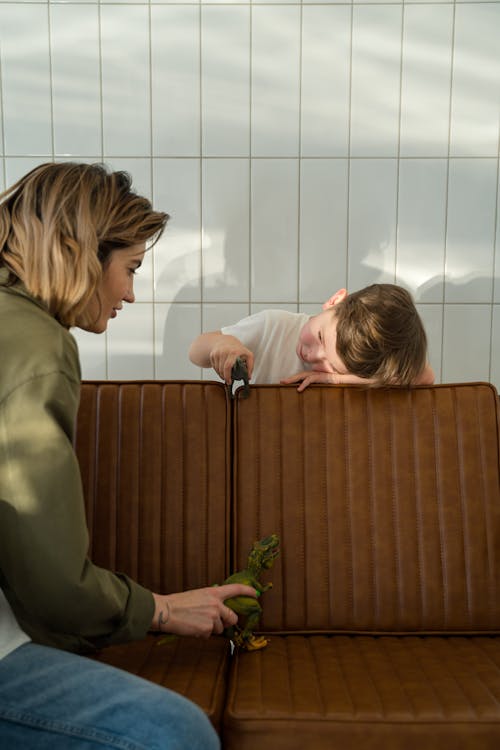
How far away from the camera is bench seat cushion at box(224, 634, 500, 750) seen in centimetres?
136

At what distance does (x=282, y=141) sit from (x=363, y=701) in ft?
6.36

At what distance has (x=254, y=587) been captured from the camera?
1654mm

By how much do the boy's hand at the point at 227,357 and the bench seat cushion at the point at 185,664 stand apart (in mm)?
636

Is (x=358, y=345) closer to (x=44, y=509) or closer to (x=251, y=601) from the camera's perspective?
(x=251, y=601)

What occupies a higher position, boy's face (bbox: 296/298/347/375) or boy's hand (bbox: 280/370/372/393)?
boy's face (bbox: 296/298/347/375)

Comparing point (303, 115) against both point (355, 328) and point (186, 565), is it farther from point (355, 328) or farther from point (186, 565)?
point (186, 565)

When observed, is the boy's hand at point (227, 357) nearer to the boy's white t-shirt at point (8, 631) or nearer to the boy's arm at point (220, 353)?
the boy's arm at point (220, 353)

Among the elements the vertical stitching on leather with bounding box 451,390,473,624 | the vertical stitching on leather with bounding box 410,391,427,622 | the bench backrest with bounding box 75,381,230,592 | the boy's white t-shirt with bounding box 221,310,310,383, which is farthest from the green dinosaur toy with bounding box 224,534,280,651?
the boy's white t-shirt with bounding box 221,310,310,383

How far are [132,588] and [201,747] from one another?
29cm

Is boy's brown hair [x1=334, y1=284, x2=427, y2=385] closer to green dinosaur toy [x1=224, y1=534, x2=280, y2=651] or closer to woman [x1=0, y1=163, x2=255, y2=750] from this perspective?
green dinosaur toy [x1=224, y1=534, x2=280, y2=651]

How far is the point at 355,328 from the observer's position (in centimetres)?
183

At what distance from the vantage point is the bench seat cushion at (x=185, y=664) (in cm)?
142

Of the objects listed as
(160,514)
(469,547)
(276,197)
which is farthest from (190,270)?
(469,547)

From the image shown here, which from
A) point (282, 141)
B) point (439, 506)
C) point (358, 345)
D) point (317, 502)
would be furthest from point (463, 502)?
point (282, 141)
